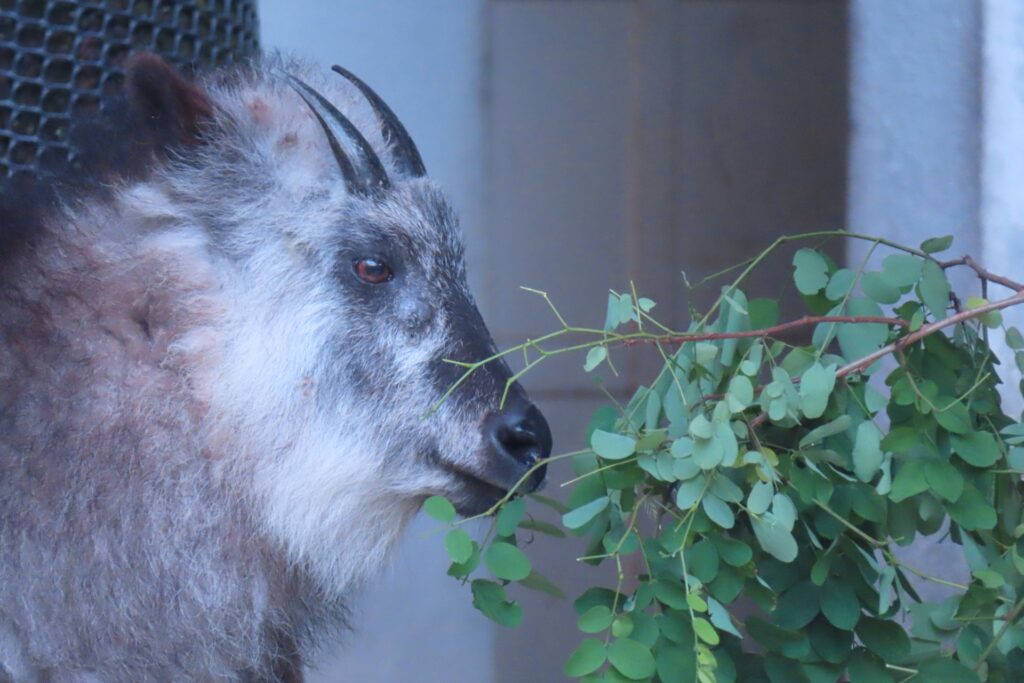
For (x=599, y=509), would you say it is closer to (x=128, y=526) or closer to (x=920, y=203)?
(x=128, y=526)

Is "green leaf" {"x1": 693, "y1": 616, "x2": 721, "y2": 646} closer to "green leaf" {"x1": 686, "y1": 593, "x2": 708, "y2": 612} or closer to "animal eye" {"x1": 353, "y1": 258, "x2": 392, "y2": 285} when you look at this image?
"green leaf" {"x1": 686, "y1": 593, "x2": 708, "y2": 612}

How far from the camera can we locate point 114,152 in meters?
1.26

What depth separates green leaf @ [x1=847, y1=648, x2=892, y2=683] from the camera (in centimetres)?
100

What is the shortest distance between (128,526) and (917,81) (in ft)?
5.14

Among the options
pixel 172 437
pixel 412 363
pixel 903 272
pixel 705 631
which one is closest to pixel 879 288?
pixel 903 272

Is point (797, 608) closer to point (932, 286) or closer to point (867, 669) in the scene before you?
point (867, 669)

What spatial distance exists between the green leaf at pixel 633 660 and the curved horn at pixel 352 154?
572mm

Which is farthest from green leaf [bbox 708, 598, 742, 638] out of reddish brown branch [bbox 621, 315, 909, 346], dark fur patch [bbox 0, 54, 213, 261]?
dark fur patch [bbox 0, 54, 213, 261]

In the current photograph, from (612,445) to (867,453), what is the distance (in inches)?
8.4

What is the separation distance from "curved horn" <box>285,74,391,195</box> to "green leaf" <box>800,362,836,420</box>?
0.53 meters

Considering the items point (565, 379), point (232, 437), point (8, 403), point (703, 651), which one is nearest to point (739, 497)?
point (703, 651)

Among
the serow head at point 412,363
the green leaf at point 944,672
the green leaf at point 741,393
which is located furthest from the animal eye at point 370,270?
the green leaf at point 944,672

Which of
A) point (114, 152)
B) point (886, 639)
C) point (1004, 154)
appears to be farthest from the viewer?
point (1004, 154)

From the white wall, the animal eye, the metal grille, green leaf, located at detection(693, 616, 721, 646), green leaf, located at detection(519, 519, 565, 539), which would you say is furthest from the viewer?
the white wall
